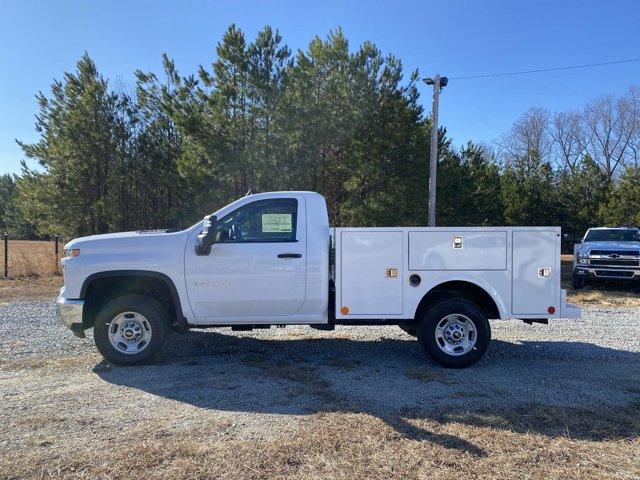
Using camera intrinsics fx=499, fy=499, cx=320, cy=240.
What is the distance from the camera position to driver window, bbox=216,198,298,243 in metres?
5.87

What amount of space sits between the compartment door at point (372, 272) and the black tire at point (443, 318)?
1.25 feet

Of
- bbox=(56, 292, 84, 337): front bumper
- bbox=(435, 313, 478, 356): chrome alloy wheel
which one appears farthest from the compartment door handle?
bbox=(56, 292, 84, 337): front bumper

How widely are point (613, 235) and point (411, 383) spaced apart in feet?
39.9

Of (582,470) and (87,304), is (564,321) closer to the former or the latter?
(582,470)

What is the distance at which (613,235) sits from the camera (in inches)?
577

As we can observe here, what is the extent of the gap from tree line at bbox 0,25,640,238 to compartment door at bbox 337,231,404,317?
10494 mm

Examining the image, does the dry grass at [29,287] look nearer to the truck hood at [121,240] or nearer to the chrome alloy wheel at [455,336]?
the truck hood at [121,240]

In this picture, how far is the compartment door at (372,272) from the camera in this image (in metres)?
5.75

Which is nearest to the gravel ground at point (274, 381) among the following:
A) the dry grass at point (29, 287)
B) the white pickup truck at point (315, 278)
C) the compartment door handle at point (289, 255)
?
the white pickup truck at point (315, 278)

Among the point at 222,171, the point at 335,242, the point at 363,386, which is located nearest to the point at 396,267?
the point at 335,242

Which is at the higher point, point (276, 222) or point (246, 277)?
point (276, 222)

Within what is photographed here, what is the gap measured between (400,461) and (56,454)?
98.6 inches

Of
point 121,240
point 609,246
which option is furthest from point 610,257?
point 121,240

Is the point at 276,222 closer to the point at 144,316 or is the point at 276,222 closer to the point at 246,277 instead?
the point at 246,277
